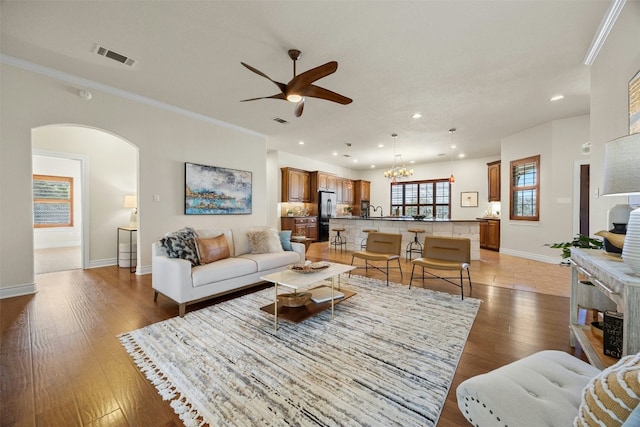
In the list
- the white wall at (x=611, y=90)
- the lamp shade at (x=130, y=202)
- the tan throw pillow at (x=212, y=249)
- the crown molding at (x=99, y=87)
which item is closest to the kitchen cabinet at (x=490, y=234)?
the white wall at (x=611, y=90)

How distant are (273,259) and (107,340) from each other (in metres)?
1.96

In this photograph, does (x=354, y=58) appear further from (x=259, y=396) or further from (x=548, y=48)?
(x=259, y=396)

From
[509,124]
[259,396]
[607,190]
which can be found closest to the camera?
[607,190]

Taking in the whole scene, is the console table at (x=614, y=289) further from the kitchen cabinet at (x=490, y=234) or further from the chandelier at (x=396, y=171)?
the kitchen cabinet at (x=490, y=234)

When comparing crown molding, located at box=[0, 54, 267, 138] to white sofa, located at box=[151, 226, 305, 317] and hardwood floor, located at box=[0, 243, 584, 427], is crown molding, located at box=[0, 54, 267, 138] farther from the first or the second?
hardwood floor, located at box=[0, 243, 584, 427]

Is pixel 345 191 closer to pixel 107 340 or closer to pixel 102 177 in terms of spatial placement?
pixel 102 177

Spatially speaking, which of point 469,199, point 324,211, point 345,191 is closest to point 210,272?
point 324,211

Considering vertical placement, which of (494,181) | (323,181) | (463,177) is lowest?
(494,181)

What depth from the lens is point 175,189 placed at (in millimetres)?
4688

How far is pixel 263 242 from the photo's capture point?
154 inches

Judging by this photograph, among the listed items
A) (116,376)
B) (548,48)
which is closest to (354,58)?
(548,48)

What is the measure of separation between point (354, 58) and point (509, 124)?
4.45m

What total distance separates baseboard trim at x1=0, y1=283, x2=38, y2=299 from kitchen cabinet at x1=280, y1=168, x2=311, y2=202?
5.70m

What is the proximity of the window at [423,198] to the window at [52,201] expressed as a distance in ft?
36.1
